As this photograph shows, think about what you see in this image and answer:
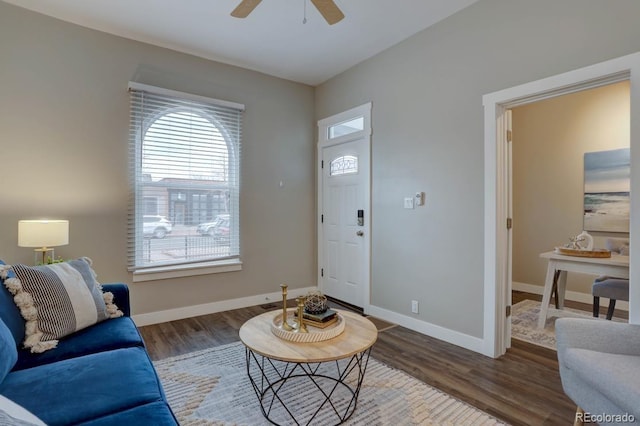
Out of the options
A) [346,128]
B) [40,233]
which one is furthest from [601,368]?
[40,233]

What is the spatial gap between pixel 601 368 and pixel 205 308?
3421mm

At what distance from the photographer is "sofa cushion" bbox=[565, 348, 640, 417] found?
4.18ft

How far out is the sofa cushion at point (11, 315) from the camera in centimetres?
159

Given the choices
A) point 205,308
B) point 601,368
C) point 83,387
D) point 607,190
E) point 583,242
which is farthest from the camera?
point 607,190

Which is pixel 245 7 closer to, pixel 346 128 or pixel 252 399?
pixel 346 128

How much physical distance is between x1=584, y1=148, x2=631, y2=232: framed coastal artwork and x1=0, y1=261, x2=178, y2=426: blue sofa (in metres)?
4.78

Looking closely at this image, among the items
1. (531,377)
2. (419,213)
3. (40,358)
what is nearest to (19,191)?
(40,358)

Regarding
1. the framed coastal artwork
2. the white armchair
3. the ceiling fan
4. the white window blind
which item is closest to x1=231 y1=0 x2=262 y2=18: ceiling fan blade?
the ceiling fan

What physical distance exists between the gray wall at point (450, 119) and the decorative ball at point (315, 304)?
1476 millimetres

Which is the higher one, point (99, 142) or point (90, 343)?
point (99, 142)

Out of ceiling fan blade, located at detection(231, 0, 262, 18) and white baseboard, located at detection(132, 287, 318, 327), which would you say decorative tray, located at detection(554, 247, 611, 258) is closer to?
white baseboard, located at detection(132, 287, 318, 327)

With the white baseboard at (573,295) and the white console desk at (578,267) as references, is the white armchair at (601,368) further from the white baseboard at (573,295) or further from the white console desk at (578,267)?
the white baseboard at (573,295)

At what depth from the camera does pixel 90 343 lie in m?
1.73

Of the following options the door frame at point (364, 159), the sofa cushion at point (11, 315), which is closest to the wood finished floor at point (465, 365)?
the door frame at point (364, 159)
